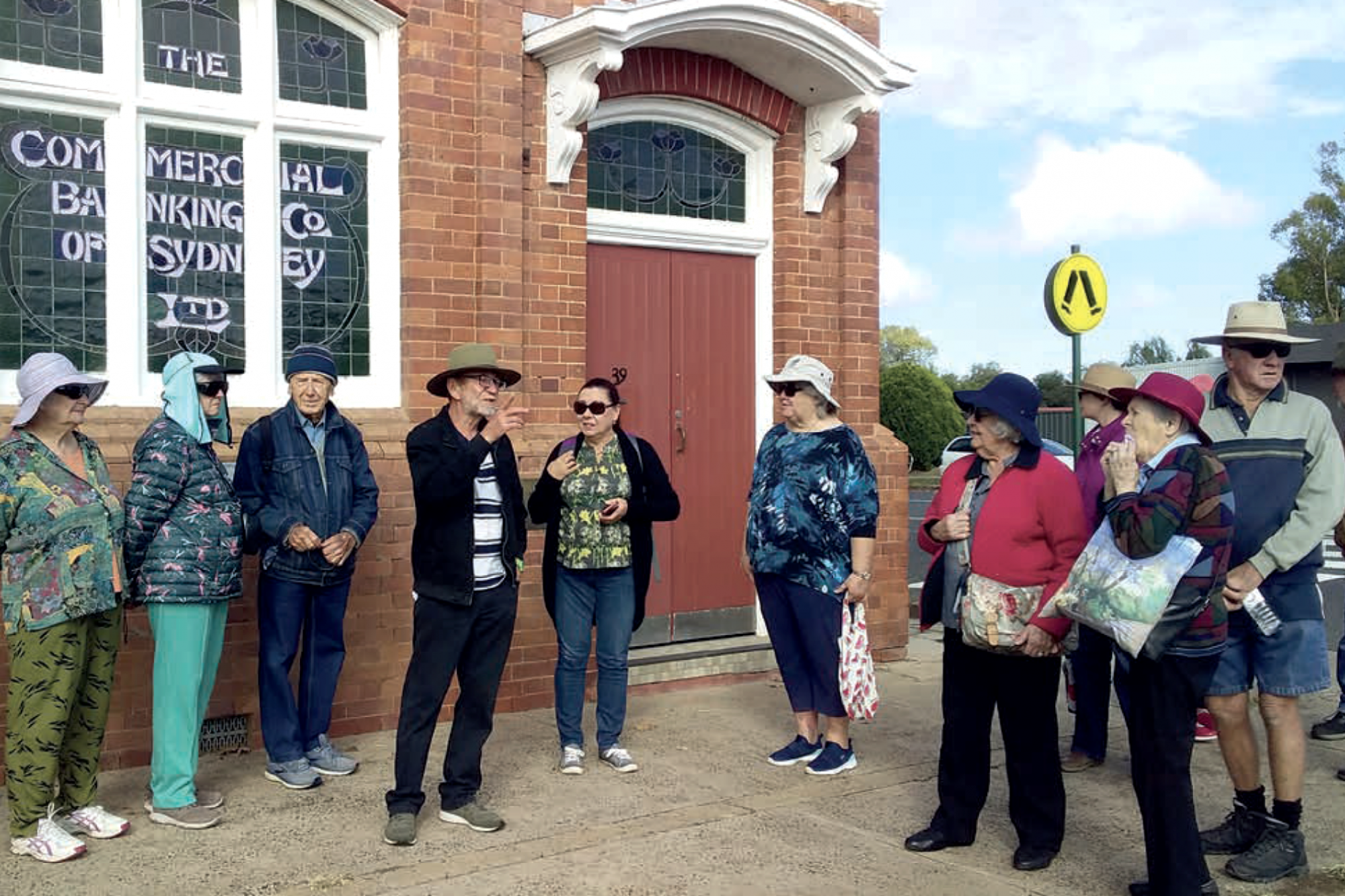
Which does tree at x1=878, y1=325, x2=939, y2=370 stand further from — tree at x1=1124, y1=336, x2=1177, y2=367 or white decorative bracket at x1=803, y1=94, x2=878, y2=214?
white decorative bracket at x1=803, y1=94, x2=878, y2=214

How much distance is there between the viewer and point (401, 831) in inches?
200

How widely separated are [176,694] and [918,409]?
30.5 m

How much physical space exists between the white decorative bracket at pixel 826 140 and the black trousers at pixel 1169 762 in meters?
4.71

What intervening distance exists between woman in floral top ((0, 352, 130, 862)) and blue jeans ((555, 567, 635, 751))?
2017 mm

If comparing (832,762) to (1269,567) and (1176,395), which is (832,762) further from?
(1176,395)

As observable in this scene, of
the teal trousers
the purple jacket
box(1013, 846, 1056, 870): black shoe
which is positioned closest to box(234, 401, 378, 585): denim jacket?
the teal trousers

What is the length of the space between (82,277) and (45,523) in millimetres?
1819

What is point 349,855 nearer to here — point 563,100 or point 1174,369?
point 563,100

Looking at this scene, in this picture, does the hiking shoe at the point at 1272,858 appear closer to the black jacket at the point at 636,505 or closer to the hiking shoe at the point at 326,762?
the black jacket at the point at 636,505

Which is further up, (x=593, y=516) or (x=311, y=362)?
(x=311, y=362)

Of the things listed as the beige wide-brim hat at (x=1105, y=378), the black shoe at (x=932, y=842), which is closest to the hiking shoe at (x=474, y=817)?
the black shoe at (x=932, y=842)

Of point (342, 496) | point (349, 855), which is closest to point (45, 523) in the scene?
point (342, 496)

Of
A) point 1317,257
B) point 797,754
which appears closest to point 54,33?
point 797,754

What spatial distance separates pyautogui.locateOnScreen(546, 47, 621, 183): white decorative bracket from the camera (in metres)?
7.15
